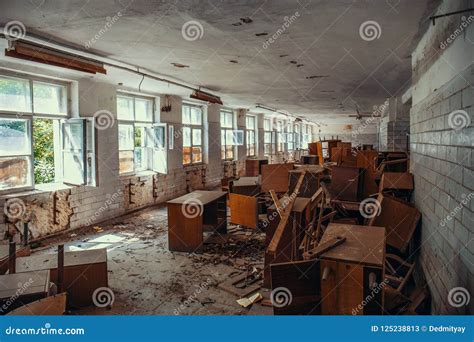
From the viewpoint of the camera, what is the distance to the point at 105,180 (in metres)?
7.30

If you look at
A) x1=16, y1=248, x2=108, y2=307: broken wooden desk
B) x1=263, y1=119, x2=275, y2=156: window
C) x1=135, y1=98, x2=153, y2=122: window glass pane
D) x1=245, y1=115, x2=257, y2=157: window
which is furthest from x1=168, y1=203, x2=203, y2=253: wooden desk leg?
x1=263, y1=119, x2=275, y2=156: window

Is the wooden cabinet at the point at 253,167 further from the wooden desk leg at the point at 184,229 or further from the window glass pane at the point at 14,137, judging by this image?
the window glass pane at the point at 14,137

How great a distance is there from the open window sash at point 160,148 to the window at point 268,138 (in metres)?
8.94

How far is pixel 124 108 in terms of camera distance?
8.30 m

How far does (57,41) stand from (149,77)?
93.8 inches

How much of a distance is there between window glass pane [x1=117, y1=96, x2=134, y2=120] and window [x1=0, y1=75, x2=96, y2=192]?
5.36 feet

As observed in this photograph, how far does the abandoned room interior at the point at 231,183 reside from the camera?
2.56 m

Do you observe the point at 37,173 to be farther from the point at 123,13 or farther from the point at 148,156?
the point at 123,13

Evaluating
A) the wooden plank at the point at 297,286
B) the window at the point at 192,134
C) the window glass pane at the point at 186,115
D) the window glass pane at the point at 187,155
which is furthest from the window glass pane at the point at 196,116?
the wooden plank at the point at 297,286

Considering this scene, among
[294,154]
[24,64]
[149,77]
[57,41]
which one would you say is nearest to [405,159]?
[149,77]

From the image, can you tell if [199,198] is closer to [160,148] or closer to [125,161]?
[125,161]

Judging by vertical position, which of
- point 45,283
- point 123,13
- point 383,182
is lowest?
point 45,283

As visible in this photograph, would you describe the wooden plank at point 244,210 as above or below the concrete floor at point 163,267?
above

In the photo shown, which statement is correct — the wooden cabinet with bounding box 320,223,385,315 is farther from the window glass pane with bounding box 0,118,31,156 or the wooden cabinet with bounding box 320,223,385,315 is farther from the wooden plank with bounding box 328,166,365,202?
the window glass pane with bounding box 0,118,31,156
